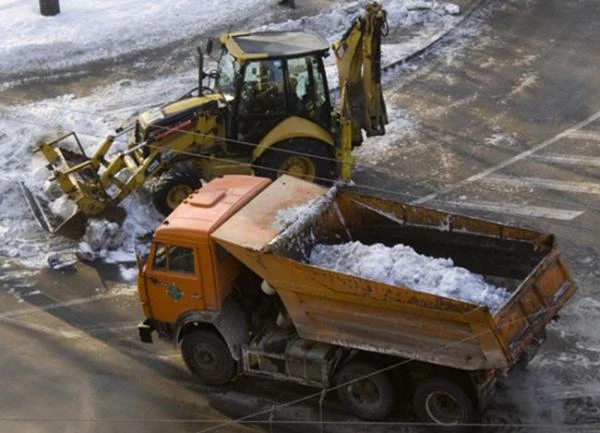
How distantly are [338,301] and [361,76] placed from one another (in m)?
6.95

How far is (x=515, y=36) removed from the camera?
2261 centimetres

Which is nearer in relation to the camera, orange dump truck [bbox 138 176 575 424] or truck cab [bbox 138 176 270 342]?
orange dump truck [bbox 138 176 575 424]

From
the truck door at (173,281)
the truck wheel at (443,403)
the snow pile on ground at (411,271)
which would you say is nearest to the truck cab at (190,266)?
the truck door at (173,281)

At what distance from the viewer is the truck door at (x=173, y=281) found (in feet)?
34.9

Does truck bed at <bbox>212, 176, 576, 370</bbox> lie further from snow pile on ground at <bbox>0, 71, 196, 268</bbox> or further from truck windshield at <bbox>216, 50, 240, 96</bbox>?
snow pile on ground at <bbox>0, 71, 196, 268</bbox>

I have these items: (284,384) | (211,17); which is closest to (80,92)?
(211,17)

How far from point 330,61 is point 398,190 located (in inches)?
239

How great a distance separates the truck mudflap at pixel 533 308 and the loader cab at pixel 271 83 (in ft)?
19.3

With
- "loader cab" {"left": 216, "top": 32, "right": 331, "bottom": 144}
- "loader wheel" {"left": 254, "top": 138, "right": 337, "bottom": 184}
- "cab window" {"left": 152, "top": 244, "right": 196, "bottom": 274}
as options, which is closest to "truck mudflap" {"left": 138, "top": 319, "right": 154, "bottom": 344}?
"cab window" {"left": 152, "top": 244, "right": 196, "bottom": 274}

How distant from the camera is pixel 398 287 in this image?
9430 millimetres

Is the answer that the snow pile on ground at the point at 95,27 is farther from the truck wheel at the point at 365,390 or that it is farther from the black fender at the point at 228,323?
the truck wheel at the point at 365,390

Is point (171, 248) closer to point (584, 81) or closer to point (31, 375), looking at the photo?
point (31, 375)

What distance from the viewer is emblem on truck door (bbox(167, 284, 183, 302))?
10808 millimetres

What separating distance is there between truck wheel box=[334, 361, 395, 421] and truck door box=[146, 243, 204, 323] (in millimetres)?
1919
